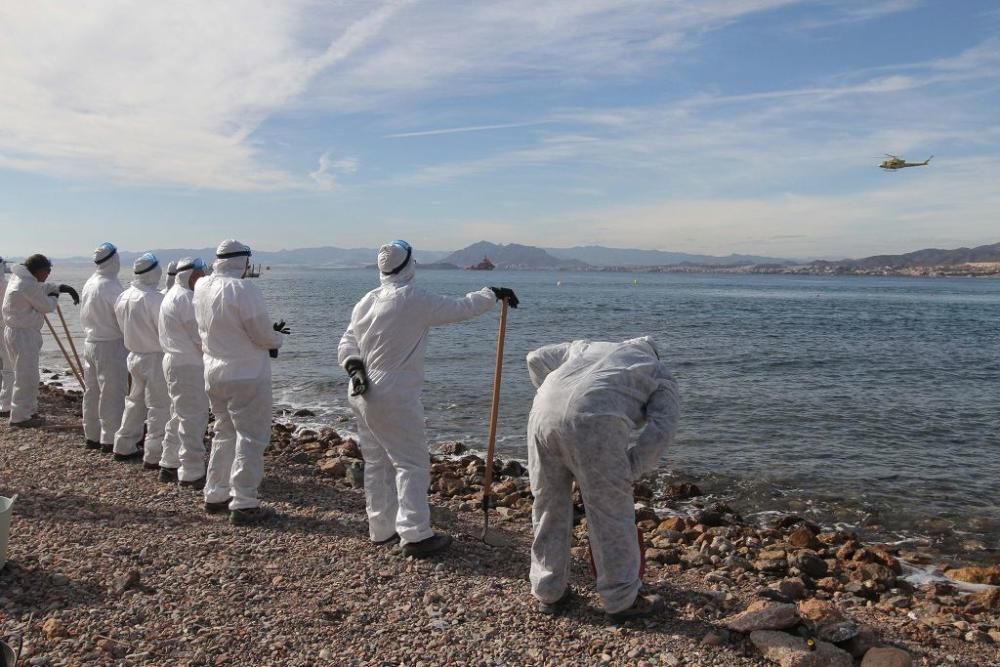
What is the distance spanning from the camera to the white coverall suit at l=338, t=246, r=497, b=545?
601 centimetres

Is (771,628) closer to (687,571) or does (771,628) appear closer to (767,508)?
(687,571)

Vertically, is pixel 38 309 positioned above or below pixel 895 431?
above

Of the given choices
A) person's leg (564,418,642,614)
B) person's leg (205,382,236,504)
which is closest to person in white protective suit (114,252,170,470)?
person's leg (205,382,236,504)

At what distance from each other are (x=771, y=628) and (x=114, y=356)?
7.99 meters

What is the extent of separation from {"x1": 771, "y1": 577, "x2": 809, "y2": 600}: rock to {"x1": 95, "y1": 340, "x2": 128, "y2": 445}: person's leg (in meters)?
7.69

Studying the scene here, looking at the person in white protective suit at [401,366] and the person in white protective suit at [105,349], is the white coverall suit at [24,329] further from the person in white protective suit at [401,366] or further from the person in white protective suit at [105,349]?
the person in white protective suit at [401,366]

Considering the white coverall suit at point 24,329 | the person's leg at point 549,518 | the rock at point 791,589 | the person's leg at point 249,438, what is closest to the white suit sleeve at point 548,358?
the person's leg at point 549,518

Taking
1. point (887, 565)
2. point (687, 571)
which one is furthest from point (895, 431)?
point (687, 571)

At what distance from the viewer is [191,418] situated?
805cm

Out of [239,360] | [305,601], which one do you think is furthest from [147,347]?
[305,601]

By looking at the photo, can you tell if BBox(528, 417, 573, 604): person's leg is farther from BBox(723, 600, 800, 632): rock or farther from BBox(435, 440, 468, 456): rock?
BBox(435, 440, 468, 456): rock

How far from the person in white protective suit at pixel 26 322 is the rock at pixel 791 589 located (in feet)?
31.3

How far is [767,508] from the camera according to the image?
10062 mm

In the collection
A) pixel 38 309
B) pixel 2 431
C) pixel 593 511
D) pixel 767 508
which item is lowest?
pixel 767 508
